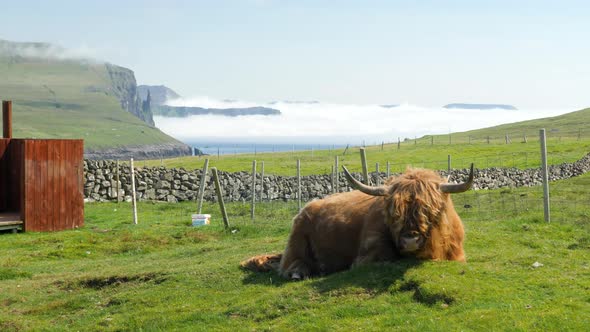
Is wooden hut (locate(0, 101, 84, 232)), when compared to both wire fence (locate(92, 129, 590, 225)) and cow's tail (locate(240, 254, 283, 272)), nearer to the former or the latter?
wire fence (locate(92, 129, 590, 225))

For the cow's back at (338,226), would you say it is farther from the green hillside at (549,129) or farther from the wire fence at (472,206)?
the green hillside at (549,129)

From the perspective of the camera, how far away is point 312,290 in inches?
394

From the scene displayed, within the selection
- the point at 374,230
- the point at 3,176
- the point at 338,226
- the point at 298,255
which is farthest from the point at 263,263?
the point at 3,176

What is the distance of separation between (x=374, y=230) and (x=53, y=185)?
1770cm

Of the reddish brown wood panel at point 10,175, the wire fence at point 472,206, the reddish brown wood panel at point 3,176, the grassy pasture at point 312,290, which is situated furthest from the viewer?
the reddish brown wood panel at point 3,176

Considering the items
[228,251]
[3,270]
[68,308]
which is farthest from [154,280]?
[3,270]

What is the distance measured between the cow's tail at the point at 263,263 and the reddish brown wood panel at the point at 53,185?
14132mm

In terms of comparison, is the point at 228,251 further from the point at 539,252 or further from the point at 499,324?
the point at 499,324

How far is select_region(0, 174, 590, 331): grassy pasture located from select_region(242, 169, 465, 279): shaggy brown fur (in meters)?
0.34

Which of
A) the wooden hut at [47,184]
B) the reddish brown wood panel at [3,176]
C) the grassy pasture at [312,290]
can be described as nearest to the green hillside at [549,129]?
the reddish brown wood panel at [3,176]

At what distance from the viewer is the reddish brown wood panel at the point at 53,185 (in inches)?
954

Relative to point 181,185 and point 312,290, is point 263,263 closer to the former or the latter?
point 312,290

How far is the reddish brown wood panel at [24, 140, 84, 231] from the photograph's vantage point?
24234 mm

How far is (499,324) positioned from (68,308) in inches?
293
